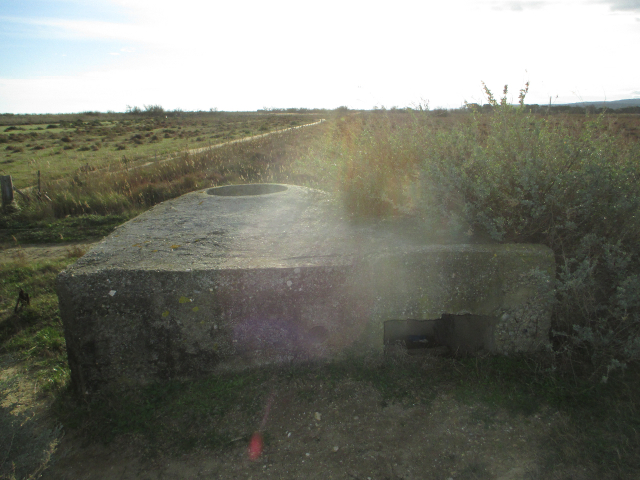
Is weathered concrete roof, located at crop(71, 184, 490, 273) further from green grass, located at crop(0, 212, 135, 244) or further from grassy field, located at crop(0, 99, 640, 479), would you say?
green grass, located at crop(0, 212, 135, 244)

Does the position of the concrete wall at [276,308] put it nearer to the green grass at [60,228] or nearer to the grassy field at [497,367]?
the grassy field at [497,367]

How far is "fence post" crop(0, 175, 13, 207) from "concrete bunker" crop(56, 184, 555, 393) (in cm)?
757

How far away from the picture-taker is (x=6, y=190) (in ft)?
28.5

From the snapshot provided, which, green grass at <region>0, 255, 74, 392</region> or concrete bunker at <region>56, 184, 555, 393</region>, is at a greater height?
concrete bunker at <region>56, 184, 555, 393</region>

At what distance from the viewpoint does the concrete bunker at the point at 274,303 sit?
271 centimetres

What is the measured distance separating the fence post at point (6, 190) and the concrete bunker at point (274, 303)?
7571 mm

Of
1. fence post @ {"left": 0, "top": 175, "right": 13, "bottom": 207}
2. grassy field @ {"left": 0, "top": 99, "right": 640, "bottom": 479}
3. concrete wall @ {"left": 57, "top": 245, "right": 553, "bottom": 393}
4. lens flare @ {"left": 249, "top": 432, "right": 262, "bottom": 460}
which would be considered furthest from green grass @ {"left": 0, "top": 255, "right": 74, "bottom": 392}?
fence post @ {"left": 0, "top": 175, "right": 13, "bottom": 207}

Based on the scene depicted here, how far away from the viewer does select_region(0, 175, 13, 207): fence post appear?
862 centimetres

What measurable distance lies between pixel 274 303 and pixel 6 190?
8.65m

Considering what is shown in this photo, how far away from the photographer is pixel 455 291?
281cm

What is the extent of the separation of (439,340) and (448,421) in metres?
0.94

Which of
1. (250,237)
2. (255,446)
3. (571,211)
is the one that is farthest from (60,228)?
(571,211)

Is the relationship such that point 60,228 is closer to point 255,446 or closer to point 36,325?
point 36,325

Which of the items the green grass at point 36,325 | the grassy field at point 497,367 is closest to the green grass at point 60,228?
the green grass at point 36,325
